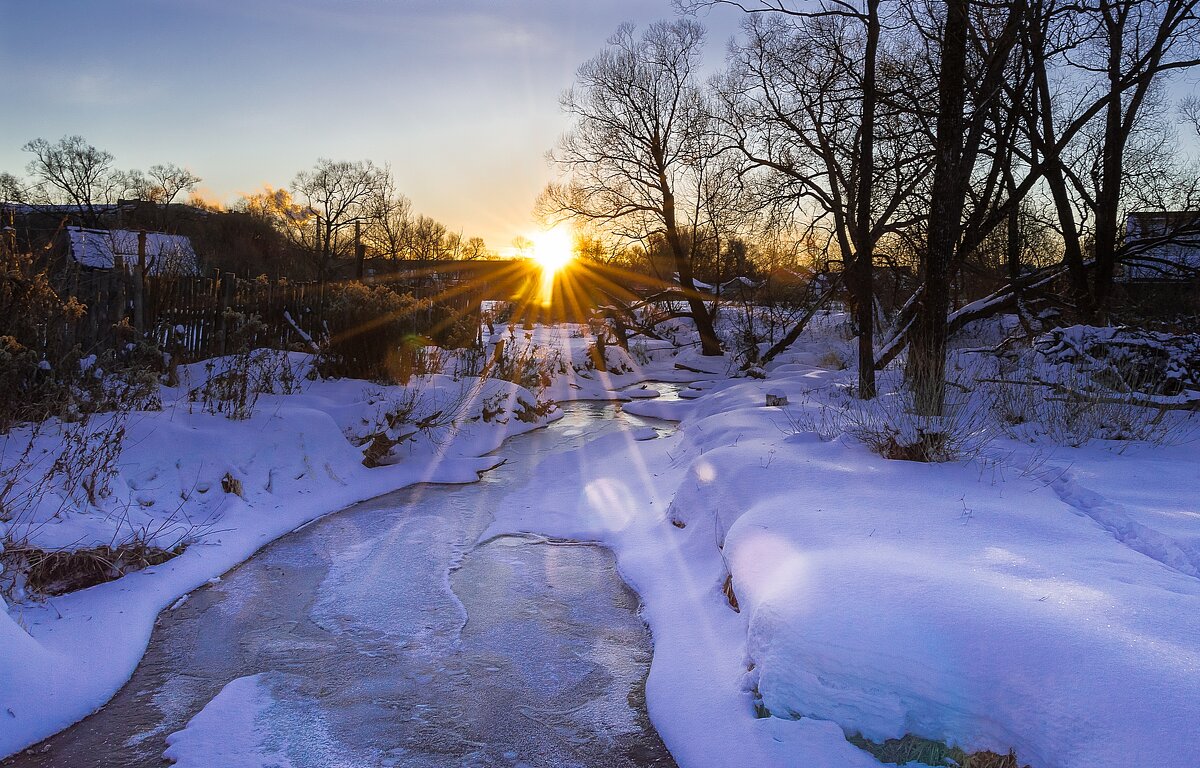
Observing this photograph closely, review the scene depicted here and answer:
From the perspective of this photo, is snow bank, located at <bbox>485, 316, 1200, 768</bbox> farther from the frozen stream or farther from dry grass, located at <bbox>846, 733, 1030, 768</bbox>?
the frozen stream

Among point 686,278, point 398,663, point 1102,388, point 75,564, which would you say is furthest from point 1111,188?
point 75,564

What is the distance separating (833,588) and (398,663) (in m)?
2.49

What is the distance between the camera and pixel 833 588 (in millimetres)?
3363

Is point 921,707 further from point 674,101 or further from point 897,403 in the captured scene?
point 674,101

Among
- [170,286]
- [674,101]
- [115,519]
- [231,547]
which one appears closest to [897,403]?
[231,547]

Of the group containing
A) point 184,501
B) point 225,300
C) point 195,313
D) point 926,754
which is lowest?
point 926,754

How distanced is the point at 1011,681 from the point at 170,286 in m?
10.9

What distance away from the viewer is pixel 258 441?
7.22 meters

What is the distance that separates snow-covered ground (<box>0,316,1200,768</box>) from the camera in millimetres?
2637

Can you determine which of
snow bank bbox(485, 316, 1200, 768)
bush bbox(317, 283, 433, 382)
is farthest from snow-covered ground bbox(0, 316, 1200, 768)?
bush bbox(317, 283, 433, 382)

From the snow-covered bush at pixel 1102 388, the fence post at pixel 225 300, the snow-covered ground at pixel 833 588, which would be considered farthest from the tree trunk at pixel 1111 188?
A: the fence post at pixel 225 300

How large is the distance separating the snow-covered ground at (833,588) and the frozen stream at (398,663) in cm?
17

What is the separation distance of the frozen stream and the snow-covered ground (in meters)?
0.17

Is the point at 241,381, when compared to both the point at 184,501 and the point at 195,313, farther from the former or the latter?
the point at 195,313
